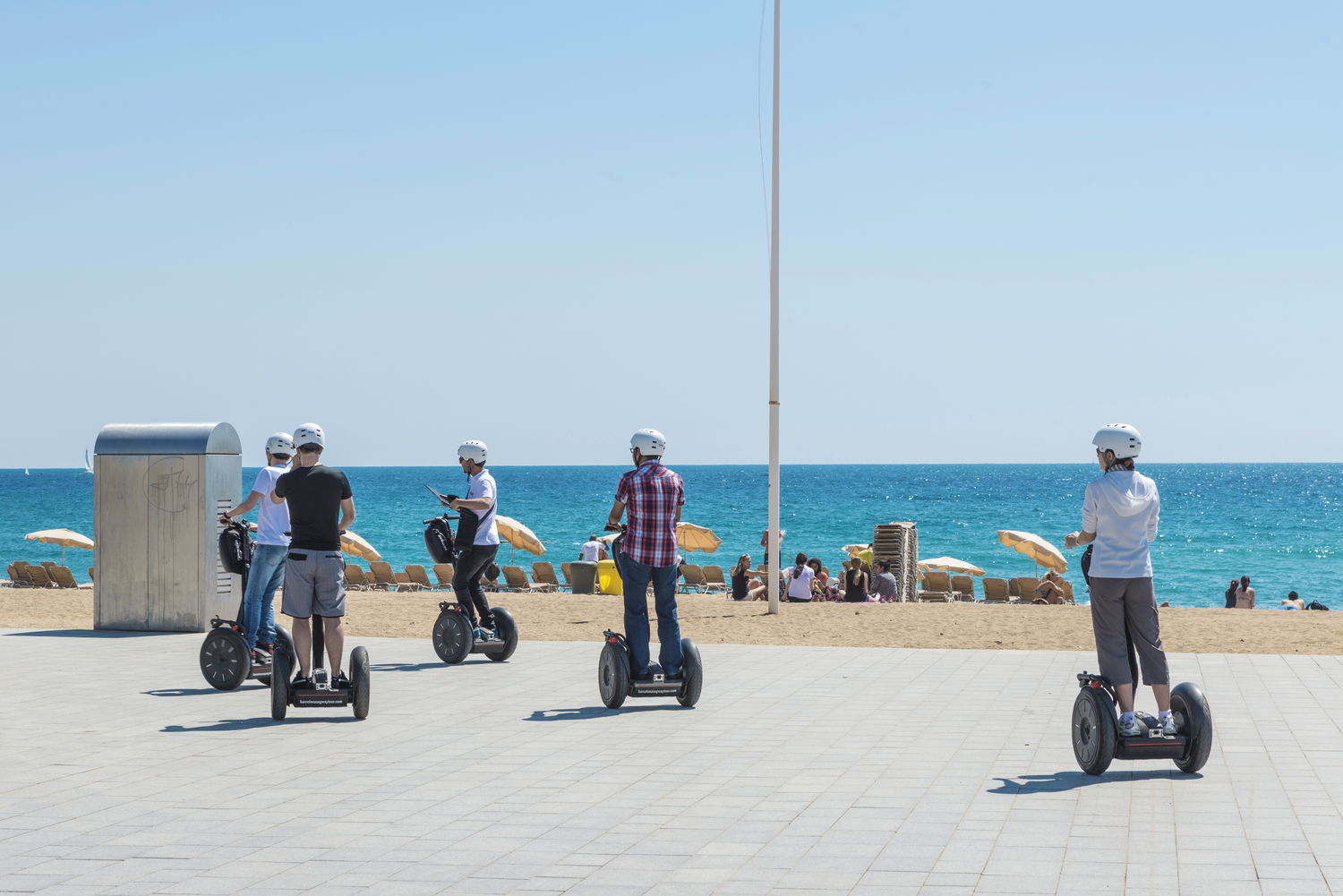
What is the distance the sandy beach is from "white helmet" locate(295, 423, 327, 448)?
583cm

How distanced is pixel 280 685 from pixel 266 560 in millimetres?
1542

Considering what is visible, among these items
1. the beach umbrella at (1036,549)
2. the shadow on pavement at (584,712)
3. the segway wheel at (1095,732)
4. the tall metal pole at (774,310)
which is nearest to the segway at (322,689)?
the shadow on pavement at (584,712)

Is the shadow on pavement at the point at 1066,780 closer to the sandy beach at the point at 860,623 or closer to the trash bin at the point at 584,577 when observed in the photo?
the sandy beach at the point at 860,623

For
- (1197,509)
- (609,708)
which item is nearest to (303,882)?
(609,708)

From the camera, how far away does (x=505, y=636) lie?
35.5ft

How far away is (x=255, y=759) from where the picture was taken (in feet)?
22.2

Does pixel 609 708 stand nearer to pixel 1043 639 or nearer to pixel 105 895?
Answer: pixel 105 895

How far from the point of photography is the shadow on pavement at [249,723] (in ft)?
25.1

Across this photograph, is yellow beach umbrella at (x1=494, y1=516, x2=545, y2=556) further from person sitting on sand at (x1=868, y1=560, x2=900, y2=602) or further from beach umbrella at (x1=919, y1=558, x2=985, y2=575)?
beach umbrella at (x1=919, y1=558, x2=985, y2=575)

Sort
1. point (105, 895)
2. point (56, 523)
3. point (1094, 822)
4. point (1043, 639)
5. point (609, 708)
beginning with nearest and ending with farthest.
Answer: point (105, 895) → point (1094, 822) → point (609, 708) → point (1043, 639) → point (56, 523)

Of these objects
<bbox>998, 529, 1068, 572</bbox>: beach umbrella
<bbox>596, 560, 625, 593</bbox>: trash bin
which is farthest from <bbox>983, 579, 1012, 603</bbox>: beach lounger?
<bbox>596, 560, 625, 593</bbox>: trash bin

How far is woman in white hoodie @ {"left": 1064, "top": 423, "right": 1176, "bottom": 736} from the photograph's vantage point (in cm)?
642

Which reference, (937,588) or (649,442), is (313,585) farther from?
(937,588)

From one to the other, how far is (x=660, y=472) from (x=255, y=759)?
3.13 meters
